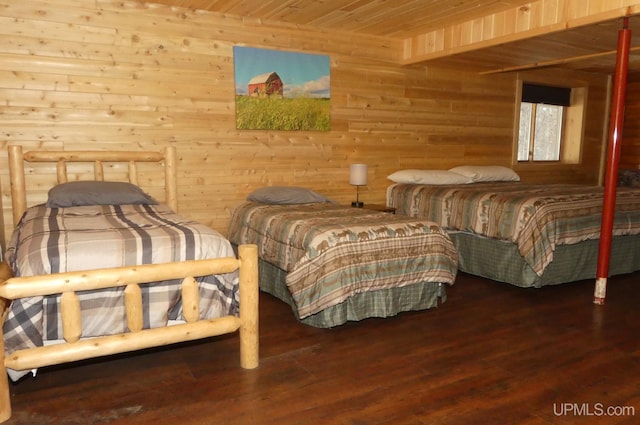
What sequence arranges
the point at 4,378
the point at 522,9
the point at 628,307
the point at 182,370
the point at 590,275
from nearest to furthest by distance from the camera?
the point at 4,378
the point at 182,370
the point at 628,307
the point at 522,9
the point at 590,275

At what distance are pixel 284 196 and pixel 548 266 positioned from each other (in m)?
2.11

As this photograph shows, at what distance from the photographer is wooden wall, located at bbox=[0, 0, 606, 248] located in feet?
11.4

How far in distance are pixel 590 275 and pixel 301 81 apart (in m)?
2.98

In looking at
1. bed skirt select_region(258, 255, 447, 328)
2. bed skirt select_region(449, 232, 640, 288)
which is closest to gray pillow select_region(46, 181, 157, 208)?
bed skirt select_region(258, 255, 447, 328)

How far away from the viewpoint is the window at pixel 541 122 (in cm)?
614

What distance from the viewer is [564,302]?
339cm

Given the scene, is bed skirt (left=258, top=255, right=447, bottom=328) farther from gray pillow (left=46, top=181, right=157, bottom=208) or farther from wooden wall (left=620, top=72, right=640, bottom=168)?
wooden wall (left=620, top=72, right=640, bottom=168)

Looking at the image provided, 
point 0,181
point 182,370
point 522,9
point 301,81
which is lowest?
point 182,370

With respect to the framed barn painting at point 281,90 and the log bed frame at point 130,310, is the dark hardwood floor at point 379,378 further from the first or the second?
the framed barn painting at point 281,90

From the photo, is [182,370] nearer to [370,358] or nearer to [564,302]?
[370,358]

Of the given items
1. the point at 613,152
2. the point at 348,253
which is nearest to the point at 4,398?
the point at 348,253

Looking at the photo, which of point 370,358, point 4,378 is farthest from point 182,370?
point 370,358

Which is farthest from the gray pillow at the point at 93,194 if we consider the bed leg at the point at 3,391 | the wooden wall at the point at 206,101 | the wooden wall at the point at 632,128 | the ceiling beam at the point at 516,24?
the wooden wall at the point at 632,128

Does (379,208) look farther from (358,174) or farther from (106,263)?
(106,263)
